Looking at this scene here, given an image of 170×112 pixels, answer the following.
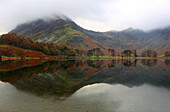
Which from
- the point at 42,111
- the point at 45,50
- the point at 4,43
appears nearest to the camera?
the point at 42,111

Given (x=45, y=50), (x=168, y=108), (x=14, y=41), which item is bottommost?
(x=168, y=108)

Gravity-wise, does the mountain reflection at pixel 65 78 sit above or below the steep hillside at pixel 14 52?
below

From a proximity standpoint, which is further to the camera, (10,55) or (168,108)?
(10,55)

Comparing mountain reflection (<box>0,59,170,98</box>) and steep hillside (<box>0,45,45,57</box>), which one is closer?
mountain reflection (<box>0,59,170,98</box>)

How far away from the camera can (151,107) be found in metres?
15.0

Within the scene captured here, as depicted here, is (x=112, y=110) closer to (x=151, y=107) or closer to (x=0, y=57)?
(x=151, y=107)

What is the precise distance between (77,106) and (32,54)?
178 m

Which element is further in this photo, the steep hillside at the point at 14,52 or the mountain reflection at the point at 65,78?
the steep hillside at the point at 14,52

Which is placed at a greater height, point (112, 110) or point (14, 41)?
point (14, 41)

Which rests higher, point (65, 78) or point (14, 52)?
point (14, 52)

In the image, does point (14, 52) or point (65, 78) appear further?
point (14, 52)

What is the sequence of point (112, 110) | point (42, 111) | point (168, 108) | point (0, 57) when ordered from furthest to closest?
point (0, 57), point (168, 108), point (112, 110), point (42, 111)

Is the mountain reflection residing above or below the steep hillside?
below

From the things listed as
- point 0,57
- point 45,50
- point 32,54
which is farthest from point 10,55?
point 45,50
